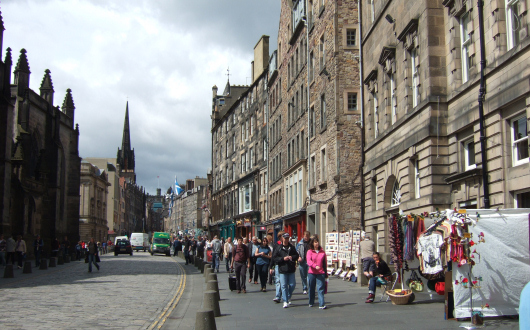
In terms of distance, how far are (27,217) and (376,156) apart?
106 feet

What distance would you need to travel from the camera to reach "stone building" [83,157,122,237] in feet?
367

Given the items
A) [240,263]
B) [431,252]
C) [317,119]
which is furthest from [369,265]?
[317,119]

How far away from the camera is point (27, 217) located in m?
45.5

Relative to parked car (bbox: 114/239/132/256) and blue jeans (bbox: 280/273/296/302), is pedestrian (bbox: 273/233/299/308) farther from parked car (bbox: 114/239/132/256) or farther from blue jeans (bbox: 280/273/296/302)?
parked car (bbox: 114/239/132/256)

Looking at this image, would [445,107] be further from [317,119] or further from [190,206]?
[190,206]

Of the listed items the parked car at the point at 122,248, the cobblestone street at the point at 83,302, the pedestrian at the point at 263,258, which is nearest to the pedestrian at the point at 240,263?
the pedestrian at the point at 263,258

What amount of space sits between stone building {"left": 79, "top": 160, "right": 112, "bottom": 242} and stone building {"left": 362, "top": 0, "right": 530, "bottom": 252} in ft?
224

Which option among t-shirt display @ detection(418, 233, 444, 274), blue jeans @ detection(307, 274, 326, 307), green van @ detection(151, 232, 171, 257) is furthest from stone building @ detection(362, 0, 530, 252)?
green van @ detection(151, 232, 171, 257)

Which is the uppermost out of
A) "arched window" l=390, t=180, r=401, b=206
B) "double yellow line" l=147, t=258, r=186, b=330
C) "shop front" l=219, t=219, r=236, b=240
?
"arched window" l=390, t=180, r=401, b=206

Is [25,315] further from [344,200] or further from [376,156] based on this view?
[344,200]

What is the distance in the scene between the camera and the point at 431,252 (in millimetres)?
12211

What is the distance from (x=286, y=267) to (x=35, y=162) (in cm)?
3997

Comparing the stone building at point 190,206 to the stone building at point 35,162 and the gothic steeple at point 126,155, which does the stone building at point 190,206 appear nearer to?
the gothic steeple at point 126,155

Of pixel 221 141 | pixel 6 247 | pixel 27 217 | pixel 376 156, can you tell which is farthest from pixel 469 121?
pixel 221 141
